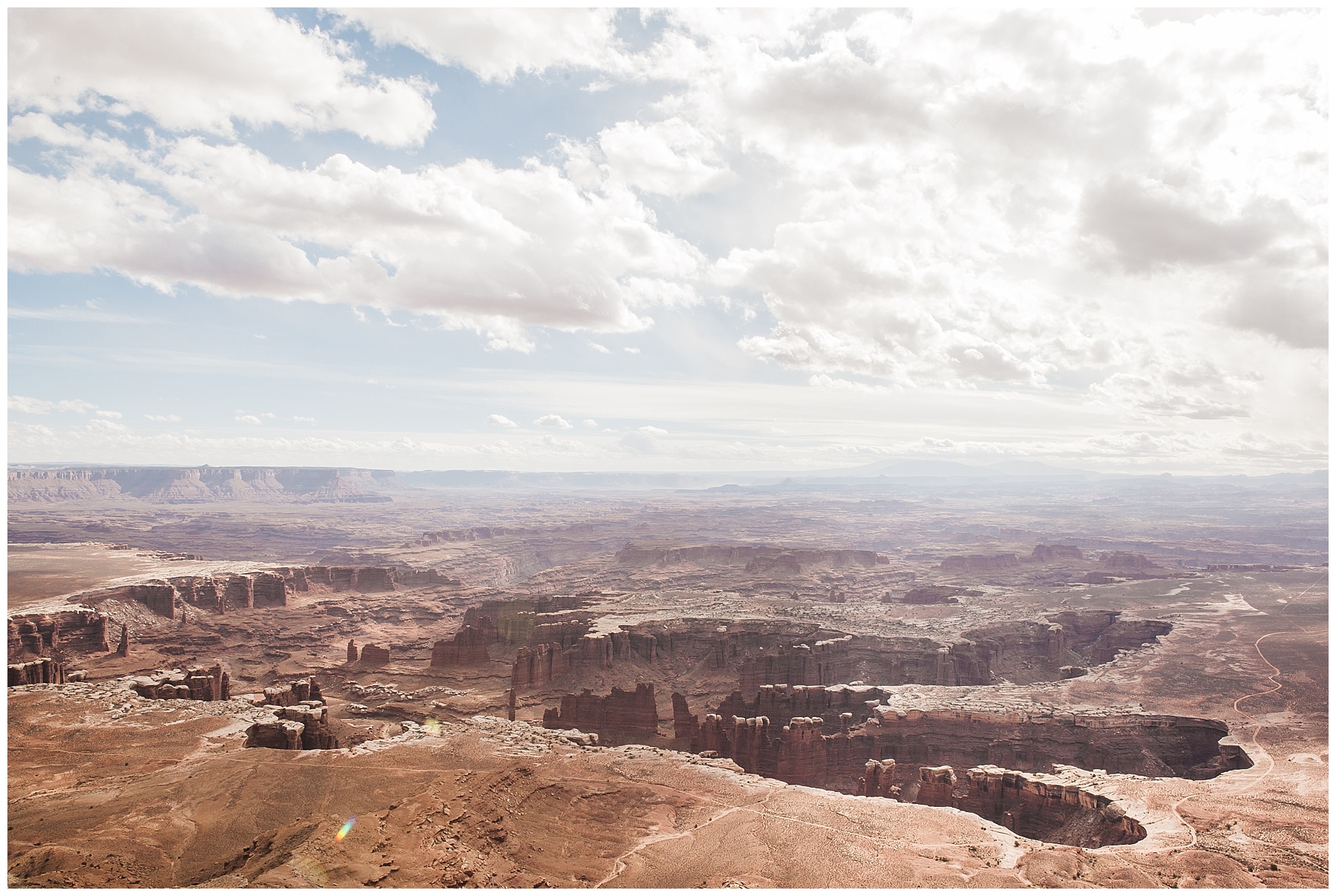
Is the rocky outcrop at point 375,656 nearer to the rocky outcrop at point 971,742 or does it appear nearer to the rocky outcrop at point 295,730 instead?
the rocky outcrop at point 295,730

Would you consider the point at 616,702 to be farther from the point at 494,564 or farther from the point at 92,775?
the point at 494,564

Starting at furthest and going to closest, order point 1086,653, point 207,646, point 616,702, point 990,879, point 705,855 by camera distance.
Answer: point 207,646 < point 1086,653 < point 616,702 < point 705,855 < point 990,879

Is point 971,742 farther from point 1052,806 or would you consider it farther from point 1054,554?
point 1054,554

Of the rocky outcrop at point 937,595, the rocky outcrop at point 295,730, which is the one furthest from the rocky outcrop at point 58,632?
the rocky outcrop at point 937,595

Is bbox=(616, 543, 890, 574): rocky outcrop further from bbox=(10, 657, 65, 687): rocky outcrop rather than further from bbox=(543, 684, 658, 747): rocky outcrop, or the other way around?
bbox=(10, 657, 65, 687): rocky outcrop

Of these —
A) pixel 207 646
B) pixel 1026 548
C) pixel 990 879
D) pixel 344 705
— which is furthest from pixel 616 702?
pixel 1026 548

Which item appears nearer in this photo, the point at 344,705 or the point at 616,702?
the point at 616,702
